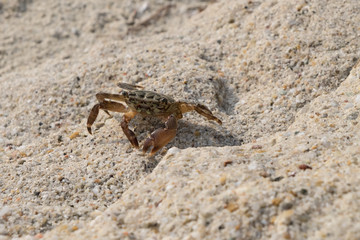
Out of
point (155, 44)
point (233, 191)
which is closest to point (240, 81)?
point (155, 44)

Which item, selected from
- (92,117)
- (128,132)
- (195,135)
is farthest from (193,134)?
(92,117)

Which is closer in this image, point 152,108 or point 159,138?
point 159,138

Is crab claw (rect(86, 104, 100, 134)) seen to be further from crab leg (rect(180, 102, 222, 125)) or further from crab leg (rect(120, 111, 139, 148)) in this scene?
crab leg (rect(180, 102, 222, 125))

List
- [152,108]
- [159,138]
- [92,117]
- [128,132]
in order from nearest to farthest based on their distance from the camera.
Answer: [159,138], [128,132], [152,108], [92,117]

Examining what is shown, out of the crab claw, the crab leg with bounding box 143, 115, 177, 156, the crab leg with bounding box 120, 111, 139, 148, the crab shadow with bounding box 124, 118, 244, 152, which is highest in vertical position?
the crab claw

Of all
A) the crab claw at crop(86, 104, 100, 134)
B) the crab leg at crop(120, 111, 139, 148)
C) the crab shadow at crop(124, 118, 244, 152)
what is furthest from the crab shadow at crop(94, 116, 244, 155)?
the crab claw at crop(86, 104, 100, 134)

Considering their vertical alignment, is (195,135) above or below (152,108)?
below

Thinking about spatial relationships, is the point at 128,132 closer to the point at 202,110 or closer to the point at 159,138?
the point at 159,138

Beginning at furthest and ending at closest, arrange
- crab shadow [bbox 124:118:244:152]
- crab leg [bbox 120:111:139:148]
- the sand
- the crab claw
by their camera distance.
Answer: the crab claw, crab shadow [bbox 124:118:244:152], crab leg [bbox 120:111:139:148], the sand

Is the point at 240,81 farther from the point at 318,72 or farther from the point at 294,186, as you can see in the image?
the point at 294,186

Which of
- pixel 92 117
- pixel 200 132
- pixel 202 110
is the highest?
pixel 92 117

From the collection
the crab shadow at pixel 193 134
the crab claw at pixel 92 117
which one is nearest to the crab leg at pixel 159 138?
the crab shadow at pixel 193 134
